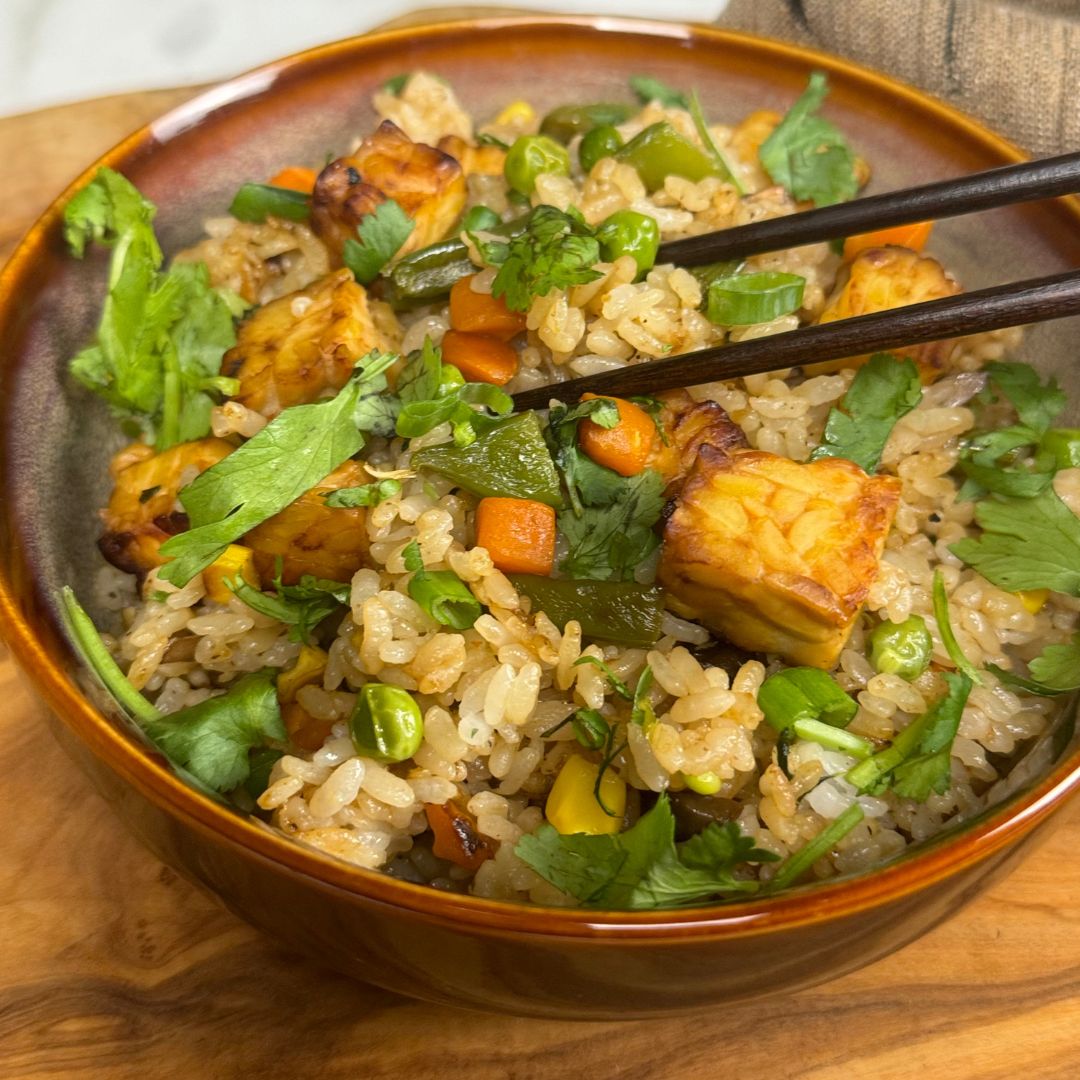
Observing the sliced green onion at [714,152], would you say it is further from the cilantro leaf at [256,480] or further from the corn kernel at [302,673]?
the corn kernel at [302,673]

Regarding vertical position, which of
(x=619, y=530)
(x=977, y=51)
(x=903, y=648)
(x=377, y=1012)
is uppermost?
(x=977, y=51)

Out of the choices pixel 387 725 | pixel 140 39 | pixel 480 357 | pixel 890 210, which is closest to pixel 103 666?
pixel 387 725

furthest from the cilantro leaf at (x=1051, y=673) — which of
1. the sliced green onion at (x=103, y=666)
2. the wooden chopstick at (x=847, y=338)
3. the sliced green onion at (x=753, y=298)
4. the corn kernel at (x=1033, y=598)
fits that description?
the sliced green onion at (x=103, y=666)

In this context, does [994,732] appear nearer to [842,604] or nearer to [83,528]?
[842,604]

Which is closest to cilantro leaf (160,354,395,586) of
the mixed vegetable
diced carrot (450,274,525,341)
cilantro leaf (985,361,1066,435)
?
the mixed vegetable

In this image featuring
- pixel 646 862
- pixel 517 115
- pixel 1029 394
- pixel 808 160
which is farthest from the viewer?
pixel 517 115

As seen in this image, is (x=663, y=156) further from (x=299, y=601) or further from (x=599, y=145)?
(x=299, y=601)

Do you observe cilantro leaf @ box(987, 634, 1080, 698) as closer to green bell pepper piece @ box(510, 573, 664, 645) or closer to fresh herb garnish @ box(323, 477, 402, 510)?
green bell pepper piece @ box(510, 573, 664, 645)

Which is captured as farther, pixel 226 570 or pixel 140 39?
pixel 140 39

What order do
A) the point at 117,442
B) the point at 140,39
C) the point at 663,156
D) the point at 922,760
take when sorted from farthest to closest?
1. the point at 140,39
2. the point at 663,156
3. the point at 117,442
4. the point at 922,760
